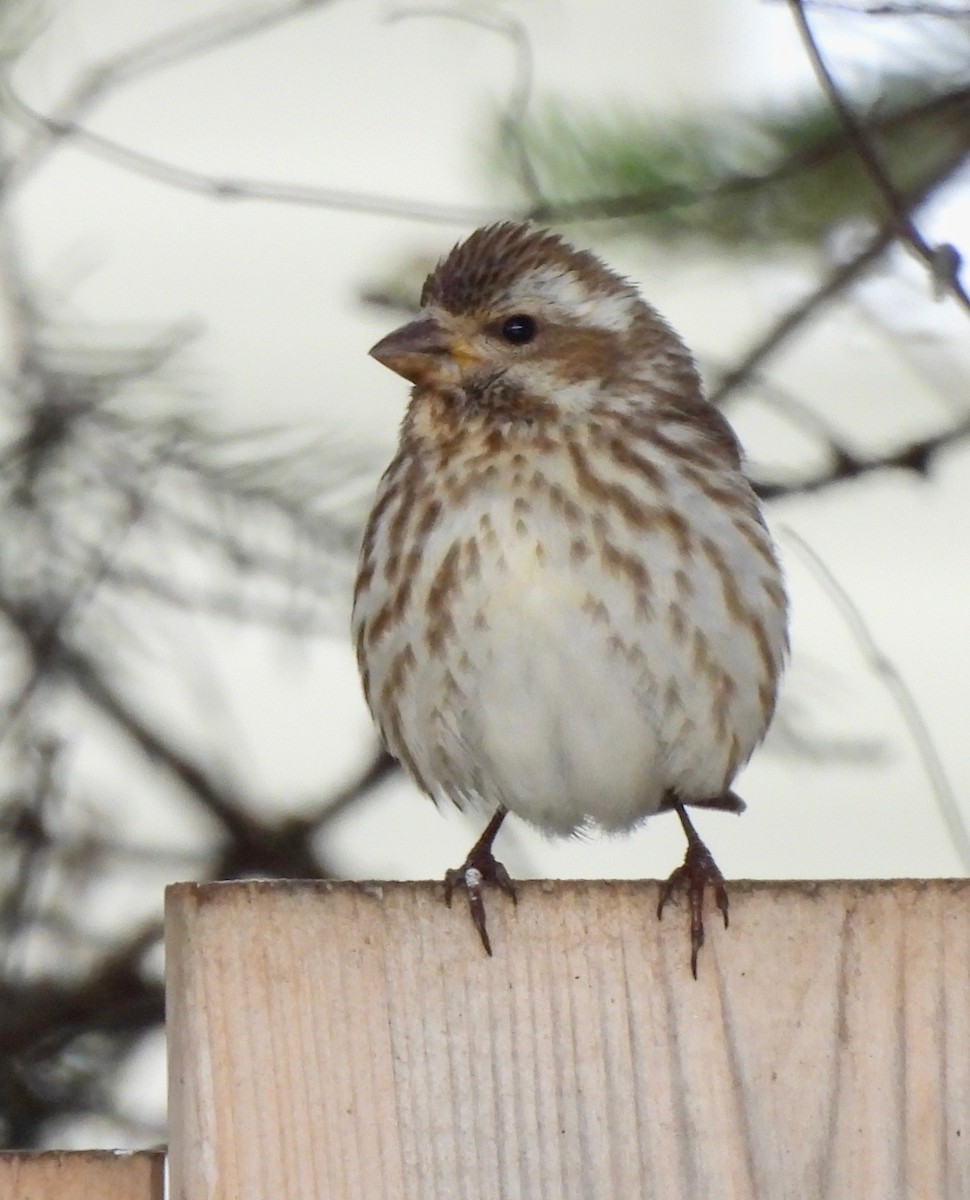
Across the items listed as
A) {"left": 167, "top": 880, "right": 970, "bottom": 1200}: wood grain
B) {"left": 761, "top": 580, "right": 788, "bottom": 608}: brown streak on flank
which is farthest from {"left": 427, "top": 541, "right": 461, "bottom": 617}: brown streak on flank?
{"left": 167, "top": 880, "right": 970, "bottom": 1200}: wood grain

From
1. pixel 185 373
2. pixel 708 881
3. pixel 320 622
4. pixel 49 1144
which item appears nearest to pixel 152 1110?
pixel 49 1144

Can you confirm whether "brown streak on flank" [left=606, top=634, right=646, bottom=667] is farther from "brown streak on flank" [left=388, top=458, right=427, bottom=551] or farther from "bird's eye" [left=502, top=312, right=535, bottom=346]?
"bird's eye" [left=502, top=312, right=535, bottom=346]

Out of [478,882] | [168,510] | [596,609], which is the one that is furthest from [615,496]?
[478,882]

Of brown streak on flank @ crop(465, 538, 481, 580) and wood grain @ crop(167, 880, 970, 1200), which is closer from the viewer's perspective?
wood grain @ crop(167, 880, 970, 1200)

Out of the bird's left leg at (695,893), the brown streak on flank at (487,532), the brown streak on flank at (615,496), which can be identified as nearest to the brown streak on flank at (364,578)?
the brown streak on flank at (487,532)

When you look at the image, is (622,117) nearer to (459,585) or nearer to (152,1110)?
(459,585)

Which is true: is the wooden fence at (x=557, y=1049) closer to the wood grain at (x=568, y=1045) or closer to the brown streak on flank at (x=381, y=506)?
the wood grain at (x=568, y=1045)

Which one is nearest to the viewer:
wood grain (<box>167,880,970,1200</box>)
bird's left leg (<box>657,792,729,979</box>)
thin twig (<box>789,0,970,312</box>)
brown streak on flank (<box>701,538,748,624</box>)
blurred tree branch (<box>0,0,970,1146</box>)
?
wood grain (<box>167,880,970,1200</box>)
